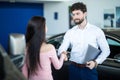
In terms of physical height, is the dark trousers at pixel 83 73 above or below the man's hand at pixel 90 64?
below

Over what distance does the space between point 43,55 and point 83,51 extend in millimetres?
828

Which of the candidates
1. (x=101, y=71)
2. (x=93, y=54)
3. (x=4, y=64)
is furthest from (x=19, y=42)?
(x=101, y=71)

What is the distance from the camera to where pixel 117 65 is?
4973 mm

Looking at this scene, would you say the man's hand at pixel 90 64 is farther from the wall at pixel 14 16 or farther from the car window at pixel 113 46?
the wall at pixel 14 16

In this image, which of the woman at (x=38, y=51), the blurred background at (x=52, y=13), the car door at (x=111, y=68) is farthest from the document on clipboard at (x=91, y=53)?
the blurred background at (x=52, y=13)

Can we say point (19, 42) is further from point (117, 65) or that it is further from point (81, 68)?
point (117, 65)

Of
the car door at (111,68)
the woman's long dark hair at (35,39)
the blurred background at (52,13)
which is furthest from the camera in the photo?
the blurred background at (52,13)

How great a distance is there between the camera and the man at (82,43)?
398 centimetres

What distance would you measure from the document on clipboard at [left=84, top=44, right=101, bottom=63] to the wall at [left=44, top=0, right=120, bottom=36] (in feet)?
20.9

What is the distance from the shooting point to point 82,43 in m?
4.07

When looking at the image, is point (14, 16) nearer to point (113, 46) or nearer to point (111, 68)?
point (113, 46)

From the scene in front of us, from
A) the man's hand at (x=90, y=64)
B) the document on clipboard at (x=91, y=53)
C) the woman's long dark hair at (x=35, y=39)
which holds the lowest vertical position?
the man's hand at (x=90, y=64)

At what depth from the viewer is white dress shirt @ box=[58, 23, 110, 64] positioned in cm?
403

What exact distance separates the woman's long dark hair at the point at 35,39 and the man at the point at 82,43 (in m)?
0.64
